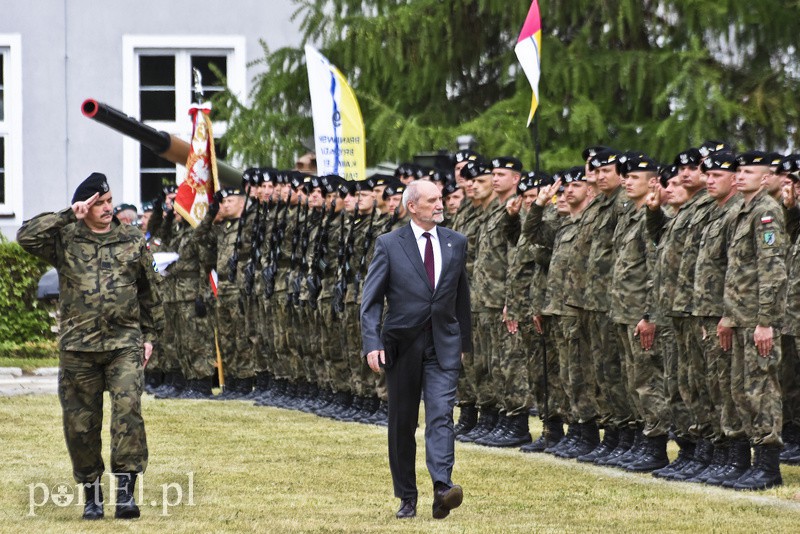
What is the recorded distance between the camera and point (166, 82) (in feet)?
90.1

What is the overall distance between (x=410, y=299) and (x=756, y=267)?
95.2 inches

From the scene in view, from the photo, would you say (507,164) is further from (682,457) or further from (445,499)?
(445,499)

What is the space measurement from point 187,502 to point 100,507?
82 centimetres

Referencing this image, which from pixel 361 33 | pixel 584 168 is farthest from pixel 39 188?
pixel 584 168

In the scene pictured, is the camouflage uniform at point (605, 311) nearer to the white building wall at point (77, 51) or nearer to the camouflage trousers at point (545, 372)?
the camouflage trousers at point (545, 372)

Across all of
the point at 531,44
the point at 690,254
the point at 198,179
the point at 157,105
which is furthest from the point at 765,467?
the point at 157,105

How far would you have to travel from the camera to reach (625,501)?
1107 cm

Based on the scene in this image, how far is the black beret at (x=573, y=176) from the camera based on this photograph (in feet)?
44.9

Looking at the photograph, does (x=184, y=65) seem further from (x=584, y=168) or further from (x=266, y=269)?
(x=584, y=168)

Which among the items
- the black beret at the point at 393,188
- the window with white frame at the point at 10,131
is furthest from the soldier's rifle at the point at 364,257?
the window with white frame at the point at 10,131

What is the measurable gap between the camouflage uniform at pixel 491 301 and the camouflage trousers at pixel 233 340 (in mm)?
5356

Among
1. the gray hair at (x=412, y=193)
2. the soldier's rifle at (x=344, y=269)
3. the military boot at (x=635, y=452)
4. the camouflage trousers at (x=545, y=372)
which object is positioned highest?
the gray hair at (x=412, y=193)

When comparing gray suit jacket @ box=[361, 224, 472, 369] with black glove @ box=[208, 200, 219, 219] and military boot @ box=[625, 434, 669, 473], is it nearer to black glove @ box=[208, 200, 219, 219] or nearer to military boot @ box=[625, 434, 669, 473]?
military boot @ box=[625, 434, 669, 473]

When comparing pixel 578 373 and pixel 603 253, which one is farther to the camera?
pixel 578 373
